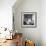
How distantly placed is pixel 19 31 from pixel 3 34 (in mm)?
1375

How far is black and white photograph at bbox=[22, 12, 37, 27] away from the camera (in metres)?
5.24

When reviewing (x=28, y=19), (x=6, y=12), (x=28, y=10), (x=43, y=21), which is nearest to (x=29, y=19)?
(x=28, y=19)

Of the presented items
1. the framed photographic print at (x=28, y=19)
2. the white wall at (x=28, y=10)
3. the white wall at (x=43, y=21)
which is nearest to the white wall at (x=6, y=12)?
the white wall at (x=28, y=10)

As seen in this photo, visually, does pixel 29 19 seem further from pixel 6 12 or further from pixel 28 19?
pixel 6 12

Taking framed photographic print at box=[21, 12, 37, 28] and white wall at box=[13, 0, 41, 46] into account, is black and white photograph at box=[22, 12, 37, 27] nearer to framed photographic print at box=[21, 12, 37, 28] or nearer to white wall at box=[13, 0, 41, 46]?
framed photographic print at box=[21, 12, 37, 28]

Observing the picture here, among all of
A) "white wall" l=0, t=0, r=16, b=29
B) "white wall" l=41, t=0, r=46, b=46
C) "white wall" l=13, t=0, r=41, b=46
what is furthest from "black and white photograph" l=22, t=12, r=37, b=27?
"white wall" l=0, t=0, r=16, b=29

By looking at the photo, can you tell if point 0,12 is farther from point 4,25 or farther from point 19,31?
point 19,31

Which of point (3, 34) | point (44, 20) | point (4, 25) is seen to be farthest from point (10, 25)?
point (44, 20)

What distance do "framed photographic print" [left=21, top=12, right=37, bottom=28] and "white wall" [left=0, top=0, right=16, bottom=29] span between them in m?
0.97

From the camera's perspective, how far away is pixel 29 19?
5.28 meters

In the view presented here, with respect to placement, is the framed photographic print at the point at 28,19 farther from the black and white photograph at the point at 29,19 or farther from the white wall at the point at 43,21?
the white wall at the point at 43,21

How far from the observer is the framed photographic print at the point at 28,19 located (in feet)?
17.2

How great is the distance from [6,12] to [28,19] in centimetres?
127

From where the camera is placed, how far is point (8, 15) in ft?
14.6
